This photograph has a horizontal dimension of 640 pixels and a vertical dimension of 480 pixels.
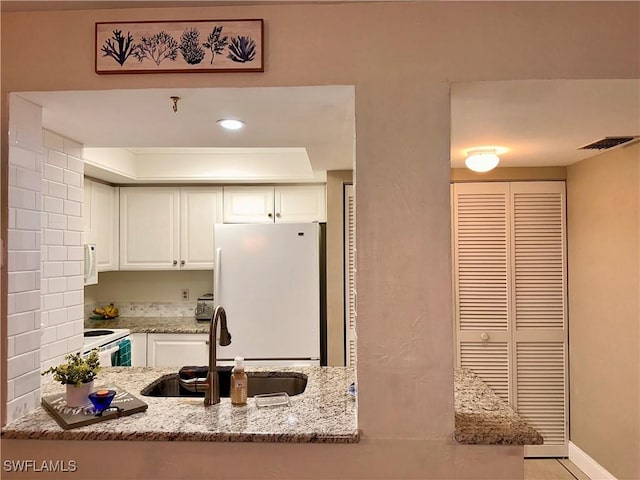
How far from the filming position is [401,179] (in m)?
1.54

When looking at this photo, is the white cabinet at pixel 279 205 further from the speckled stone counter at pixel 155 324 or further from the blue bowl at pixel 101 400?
the blue bowl at pixel 101 400

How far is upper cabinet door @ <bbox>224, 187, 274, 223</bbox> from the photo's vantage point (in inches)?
155

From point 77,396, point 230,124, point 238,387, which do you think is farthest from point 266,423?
point 230,124

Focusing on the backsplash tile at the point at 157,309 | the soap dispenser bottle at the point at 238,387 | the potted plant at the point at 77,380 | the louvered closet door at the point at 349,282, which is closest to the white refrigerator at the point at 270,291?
the louvered closet door at the point at 349,282

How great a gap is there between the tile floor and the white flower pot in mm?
2840

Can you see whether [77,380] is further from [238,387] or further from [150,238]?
[150,238]

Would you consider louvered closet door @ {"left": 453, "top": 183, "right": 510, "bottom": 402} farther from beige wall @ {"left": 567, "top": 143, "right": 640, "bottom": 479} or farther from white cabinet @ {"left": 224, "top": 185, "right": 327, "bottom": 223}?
white cabinet @ {"left": 224, "top": 185, "right": 327, "bottom": 223}

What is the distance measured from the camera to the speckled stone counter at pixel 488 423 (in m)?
1.48

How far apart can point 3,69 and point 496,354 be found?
3330mm

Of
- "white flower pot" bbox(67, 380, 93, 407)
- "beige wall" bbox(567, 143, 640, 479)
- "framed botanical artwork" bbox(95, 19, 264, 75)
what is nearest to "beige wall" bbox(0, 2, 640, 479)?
"framed botanical artwork" bbox(95, 19, 264, 75)

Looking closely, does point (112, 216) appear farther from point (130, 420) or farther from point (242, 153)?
point (130, 420)

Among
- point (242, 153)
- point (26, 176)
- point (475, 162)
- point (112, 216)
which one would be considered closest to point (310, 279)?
point (242, 153)

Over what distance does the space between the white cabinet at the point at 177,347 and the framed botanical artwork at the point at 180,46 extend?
8.30ft

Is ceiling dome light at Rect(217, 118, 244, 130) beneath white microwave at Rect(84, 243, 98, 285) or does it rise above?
above
